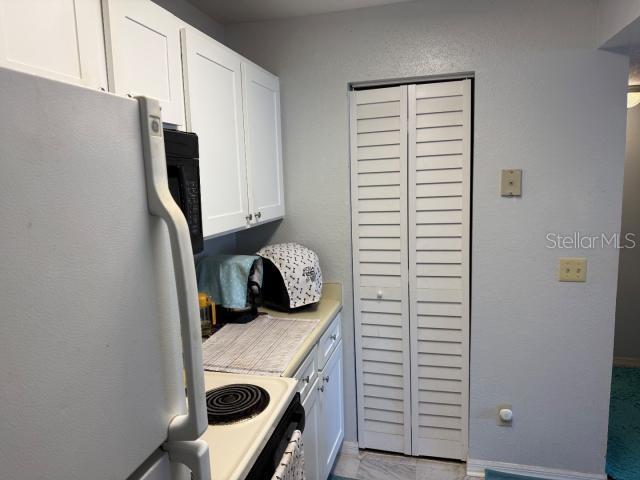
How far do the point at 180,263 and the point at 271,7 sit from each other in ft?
6.09

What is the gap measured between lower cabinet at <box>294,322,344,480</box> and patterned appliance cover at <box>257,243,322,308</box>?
197 mm

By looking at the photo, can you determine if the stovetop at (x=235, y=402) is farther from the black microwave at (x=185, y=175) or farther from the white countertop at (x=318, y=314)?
the black microwave at (x=185, y=175)

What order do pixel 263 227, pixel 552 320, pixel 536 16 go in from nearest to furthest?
1. pixel 536 16
2. pixel 552 320
3. pixel 263 227

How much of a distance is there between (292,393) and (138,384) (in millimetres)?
836

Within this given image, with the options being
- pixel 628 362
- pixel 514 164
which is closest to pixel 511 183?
pixel 514 164

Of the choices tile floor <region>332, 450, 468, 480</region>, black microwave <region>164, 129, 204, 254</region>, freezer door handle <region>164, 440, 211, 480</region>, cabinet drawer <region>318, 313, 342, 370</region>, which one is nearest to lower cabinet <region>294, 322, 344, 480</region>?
cabinet drawer <region>318, 313, 342, 370</region>

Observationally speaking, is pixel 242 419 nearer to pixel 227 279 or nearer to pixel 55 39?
pixel 227 279

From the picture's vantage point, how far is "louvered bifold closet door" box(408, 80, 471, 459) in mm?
2098

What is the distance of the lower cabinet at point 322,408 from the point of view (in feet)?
5.68

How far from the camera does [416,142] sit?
2137 millimetres

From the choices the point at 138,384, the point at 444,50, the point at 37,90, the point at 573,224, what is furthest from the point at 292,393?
the point at 444,50

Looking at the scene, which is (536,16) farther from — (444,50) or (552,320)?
(552,320)

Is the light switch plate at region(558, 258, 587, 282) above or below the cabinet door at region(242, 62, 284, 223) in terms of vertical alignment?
below

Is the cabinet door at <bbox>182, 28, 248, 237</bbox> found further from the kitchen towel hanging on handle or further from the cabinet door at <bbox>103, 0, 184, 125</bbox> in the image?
the kitchen towel hanging on handle
